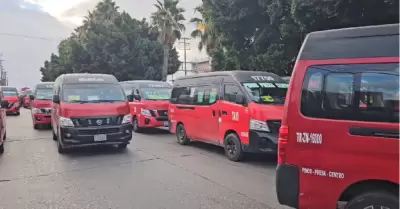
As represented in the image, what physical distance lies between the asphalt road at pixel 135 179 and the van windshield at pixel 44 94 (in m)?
4.90

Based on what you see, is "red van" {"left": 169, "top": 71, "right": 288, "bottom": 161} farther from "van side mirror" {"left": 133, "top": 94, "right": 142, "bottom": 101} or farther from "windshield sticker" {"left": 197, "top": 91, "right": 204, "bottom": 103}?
"van side mirror" {"left": 133, "top": 94, "right": 142, "bottom": 101}

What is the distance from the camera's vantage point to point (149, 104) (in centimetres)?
1288

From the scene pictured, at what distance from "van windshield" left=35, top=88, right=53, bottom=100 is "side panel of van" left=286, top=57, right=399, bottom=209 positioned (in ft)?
42.2

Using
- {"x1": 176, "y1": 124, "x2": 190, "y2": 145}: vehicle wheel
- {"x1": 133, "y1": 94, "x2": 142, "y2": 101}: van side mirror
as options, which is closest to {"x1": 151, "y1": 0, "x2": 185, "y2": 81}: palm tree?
{"x1": 133, "y1": 94, "x2": 142, "y2": 101}: van side mirror

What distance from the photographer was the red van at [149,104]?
1281cm

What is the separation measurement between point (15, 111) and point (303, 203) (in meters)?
22.0

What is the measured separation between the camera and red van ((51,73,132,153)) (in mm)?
8523

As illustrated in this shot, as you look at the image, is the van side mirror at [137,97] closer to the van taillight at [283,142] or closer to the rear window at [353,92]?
the van taillight at [283,142]

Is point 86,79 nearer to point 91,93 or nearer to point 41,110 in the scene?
point 91,93

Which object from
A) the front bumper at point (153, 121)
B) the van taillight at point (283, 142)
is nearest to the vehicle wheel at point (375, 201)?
the van taillight at point (283, 142)

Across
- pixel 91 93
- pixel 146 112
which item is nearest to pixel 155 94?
pixel 146 112

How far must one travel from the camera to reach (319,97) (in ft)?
12.3

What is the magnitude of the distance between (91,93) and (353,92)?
Result: 730cm

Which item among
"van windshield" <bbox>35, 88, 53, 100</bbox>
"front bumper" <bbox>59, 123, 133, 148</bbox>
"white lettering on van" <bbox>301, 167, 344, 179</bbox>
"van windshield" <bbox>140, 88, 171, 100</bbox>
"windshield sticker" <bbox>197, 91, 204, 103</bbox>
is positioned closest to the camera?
"white lettering on van" <bbox>301, 167, 344, 179</bbox>
